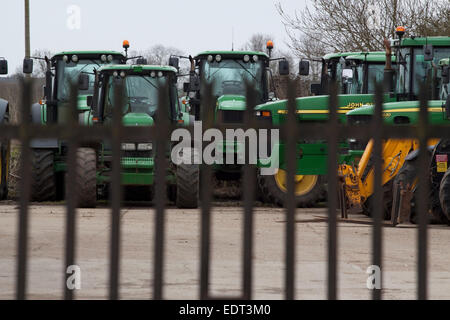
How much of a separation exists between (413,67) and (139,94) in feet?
15.6

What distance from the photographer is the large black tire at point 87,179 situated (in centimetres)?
1491

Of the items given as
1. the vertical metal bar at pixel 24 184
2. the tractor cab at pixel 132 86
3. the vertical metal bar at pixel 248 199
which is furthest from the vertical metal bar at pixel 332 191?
the tractor cab at pixel 132 86

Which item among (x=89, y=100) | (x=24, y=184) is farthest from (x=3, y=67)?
(x=24, y=184)

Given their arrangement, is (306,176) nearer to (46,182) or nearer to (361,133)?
(46,182)

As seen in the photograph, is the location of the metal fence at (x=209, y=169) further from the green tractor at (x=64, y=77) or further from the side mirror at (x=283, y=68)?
the side mirror at (x=283, y=68)

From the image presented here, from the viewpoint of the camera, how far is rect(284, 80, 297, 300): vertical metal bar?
3.72 meters

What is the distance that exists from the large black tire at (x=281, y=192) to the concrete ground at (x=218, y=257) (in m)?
1.31

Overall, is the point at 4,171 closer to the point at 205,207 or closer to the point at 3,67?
the point at 3,67

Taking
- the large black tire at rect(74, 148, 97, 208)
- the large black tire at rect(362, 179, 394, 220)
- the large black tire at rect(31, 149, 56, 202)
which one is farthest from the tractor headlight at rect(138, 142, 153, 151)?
the large black tire at rect(362, 179, 394, 220)

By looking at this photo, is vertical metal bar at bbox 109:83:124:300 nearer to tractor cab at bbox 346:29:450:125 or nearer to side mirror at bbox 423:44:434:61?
tractor cab at bbox 346:29:450:125

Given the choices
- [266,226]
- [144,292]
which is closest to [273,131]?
[144,292]

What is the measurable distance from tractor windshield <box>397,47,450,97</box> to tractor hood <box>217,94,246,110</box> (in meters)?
3.01

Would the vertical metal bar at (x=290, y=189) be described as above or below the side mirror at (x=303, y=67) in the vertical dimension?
below

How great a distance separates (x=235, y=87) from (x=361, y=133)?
14.5 metres
